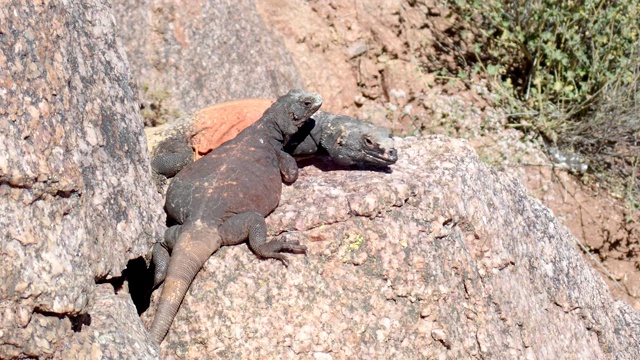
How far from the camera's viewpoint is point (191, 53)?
20.3ft

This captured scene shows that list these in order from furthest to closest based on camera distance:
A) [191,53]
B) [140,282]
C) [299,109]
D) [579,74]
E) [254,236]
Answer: [579,74] → [191,53] → [299,109] → [140,282] → [254,236]

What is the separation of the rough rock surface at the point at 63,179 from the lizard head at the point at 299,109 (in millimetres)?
1029

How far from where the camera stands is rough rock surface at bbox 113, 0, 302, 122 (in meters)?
6.08

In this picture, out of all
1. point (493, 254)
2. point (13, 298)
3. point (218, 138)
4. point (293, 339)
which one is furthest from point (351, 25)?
point (13, 298)

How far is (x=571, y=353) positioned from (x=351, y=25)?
4391 mm

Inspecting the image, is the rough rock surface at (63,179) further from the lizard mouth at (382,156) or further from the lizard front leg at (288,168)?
the lizard mouth at (382,156)

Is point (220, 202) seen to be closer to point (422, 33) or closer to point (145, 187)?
point (145, 187)

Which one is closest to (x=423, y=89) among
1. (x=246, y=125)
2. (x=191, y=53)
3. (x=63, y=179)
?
(x=191, y=53)

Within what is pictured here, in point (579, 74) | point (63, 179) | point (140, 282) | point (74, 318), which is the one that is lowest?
point (579, 74)

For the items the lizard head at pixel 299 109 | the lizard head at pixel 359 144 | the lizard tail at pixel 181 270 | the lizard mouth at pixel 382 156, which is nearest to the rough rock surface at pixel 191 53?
the lizard head at pixel 299 109

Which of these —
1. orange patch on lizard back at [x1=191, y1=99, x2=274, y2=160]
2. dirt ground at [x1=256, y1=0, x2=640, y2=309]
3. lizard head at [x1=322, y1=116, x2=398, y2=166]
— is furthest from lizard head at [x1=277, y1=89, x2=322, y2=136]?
dirt ground at [x1=256, y1=0, x2=640, y2=309]

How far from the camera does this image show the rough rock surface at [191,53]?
6.08m

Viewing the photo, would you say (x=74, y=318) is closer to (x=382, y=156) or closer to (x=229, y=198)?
(x=229, y=198)

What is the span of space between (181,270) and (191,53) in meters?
3.19
